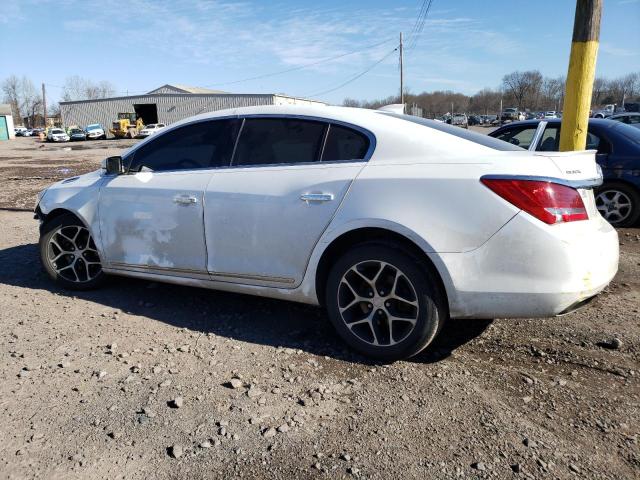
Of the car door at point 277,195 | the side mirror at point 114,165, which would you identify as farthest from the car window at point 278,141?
the side mirror at point 114,165

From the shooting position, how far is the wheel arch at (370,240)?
9.93 feet

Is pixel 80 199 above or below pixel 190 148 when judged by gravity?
below

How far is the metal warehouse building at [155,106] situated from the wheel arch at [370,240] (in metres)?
57.3

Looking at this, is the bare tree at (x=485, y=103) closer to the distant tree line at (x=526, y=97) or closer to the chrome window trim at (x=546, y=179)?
the distant tree line at (x=526, y=97)

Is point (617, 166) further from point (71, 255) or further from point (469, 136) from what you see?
point (71, 255)

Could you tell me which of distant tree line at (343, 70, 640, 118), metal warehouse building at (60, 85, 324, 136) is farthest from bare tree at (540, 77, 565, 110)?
metal warehouse building at (60, 85, 324, 136)

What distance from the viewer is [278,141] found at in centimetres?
372

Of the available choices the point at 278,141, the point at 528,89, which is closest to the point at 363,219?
the point at 278,141

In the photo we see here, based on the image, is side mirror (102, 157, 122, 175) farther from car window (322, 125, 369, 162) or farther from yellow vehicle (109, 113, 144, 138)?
yellow vehicle (109, 113, 144, 138)

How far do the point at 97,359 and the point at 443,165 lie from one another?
8.60ft

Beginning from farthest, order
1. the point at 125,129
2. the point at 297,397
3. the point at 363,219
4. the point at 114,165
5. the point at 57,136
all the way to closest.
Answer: the point at 125,129 → the point at 57,136 → the point at 114,165 → the point at 363,219 → the point at 297,397

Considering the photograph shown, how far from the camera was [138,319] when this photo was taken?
161 inches

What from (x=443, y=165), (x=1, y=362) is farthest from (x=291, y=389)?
(x=1, y=362)

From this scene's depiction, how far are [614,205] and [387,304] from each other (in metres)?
5.50
